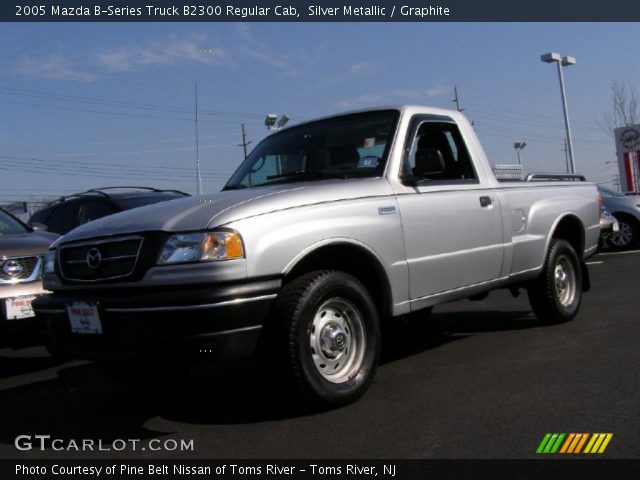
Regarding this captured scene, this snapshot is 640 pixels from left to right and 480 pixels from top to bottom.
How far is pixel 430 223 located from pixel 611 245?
11504 millimetres

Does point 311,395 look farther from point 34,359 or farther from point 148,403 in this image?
point 34,359

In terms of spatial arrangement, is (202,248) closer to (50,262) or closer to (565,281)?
(50,262)

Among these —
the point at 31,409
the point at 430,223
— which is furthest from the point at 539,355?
the point at 31,409

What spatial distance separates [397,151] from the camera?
4570 mm

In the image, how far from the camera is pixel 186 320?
3.31 m

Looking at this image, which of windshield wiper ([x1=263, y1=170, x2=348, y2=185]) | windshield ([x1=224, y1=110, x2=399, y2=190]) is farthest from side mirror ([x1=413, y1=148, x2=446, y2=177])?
windshield wiper ([x1=263, y1=170, x2=348, y2=185])

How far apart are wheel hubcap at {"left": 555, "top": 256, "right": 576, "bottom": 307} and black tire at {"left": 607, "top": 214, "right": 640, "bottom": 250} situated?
8587mm

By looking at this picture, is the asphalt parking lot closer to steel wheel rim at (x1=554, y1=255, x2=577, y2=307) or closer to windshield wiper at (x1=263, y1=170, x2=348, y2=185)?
steel wheel rim at (x1=554, y1=255, x2=577, y2=307)

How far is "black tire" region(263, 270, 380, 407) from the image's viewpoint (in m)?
3.52

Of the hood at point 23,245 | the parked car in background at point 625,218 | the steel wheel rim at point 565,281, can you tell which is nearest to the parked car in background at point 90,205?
the hood at point 23,245

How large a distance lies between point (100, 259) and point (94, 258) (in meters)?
0.06

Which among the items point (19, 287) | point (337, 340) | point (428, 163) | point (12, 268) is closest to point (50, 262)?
point (19, 287)

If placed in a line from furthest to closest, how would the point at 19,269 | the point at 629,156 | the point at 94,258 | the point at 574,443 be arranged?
the point at 629,156 < the point at 19,269 < the point at 94,258 < the point at 574,443

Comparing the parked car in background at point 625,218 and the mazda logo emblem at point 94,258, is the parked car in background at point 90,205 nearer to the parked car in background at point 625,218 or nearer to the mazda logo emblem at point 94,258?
the mazda logo emblem at point 94,258
